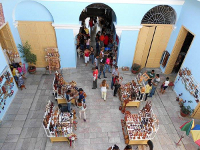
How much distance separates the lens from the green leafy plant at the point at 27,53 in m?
10.5

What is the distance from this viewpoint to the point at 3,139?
7754mm

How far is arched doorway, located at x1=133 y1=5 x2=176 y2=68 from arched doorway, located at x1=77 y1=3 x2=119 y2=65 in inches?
90.8

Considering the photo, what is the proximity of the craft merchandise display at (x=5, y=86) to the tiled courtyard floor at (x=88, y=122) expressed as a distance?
0.62m

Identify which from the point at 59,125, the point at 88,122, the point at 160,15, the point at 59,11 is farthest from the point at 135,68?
the point at 59,125

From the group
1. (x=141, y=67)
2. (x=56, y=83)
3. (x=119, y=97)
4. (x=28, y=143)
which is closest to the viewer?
(x=28, y=143)

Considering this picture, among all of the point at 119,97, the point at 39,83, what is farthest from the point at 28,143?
the point at 119,97

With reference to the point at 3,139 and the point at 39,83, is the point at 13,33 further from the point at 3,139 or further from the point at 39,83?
the point at 3,139

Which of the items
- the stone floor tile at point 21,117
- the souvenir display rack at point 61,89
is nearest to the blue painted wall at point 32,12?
the souvenir display rack at point 61,89

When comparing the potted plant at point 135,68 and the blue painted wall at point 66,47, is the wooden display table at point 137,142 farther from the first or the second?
the blue painted wall at point 66,47

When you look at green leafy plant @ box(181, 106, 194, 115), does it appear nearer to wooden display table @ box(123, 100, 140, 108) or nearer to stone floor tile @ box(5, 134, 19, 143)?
wooden display table @ box(123, 100, 140, 108)

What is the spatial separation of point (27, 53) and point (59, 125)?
5.54m

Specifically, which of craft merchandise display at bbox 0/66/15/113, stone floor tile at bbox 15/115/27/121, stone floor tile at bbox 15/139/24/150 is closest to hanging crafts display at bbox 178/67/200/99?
stone floor tile at bbox 15/139/24/150

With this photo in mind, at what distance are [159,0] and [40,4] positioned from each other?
6.70m

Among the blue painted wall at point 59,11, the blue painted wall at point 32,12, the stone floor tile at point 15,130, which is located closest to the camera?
the stone floor tile at point 15,130
